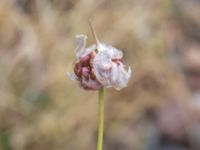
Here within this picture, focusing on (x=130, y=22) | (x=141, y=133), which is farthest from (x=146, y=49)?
(x=141, y=133)

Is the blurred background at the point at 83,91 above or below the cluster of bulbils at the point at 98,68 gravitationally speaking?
above

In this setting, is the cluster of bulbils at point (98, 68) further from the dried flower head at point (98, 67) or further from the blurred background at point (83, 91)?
the blurred background at point (83, 91)

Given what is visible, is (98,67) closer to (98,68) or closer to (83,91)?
(98,68)

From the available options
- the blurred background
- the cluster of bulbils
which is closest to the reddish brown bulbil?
the cluster of bulbils

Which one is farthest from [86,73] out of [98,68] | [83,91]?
[83,91]

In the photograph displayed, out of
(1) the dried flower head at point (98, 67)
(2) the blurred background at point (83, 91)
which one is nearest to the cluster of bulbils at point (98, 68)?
(1) the dried flower head at point (98, 67)

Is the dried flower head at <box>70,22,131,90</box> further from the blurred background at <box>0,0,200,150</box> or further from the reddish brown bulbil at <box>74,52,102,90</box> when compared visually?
the blurred background at <box>0,0,200,150</box>

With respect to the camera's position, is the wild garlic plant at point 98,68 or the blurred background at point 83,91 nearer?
the wild garlic plant at point 98,68

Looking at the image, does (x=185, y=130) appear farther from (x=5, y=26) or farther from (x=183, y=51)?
(x=5, y=26)
